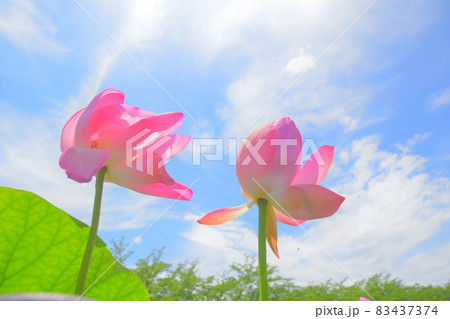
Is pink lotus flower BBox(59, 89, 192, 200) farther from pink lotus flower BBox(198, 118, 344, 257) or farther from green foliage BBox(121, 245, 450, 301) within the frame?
green foliage BBox(121, 245, 450, 301)

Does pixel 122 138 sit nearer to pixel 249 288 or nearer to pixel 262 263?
pixel 262 263

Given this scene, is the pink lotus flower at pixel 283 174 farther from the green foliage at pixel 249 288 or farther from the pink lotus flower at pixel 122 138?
the green foliage at pixel 249 288

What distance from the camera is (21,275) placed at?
0.42 metres

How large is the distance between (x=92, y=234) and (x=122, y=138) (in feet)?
0.37

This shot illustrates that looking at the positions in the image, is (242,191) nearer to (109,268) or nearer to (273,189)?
(273,189)

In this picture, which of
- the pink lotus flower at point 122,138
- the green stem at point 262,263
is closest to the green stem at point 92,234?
the pink lotus flower at point 122,138

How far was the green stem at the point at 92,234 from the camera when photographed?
0.33m

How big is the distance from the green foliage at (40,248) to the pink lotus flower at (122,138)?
0.27ft

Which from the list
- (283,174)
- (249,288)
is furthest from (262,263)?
(249,288)

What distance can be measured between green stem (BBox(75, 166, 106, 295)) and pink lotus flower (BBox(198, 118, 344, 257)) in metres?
0.16

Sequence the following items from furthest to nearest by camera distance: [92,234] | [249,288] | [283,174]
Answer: [249,288]
[283,174]
[92,234]

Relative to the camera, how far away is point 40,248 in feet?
1.44

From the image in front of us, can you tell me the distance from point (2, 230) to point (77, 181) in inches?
5.6
